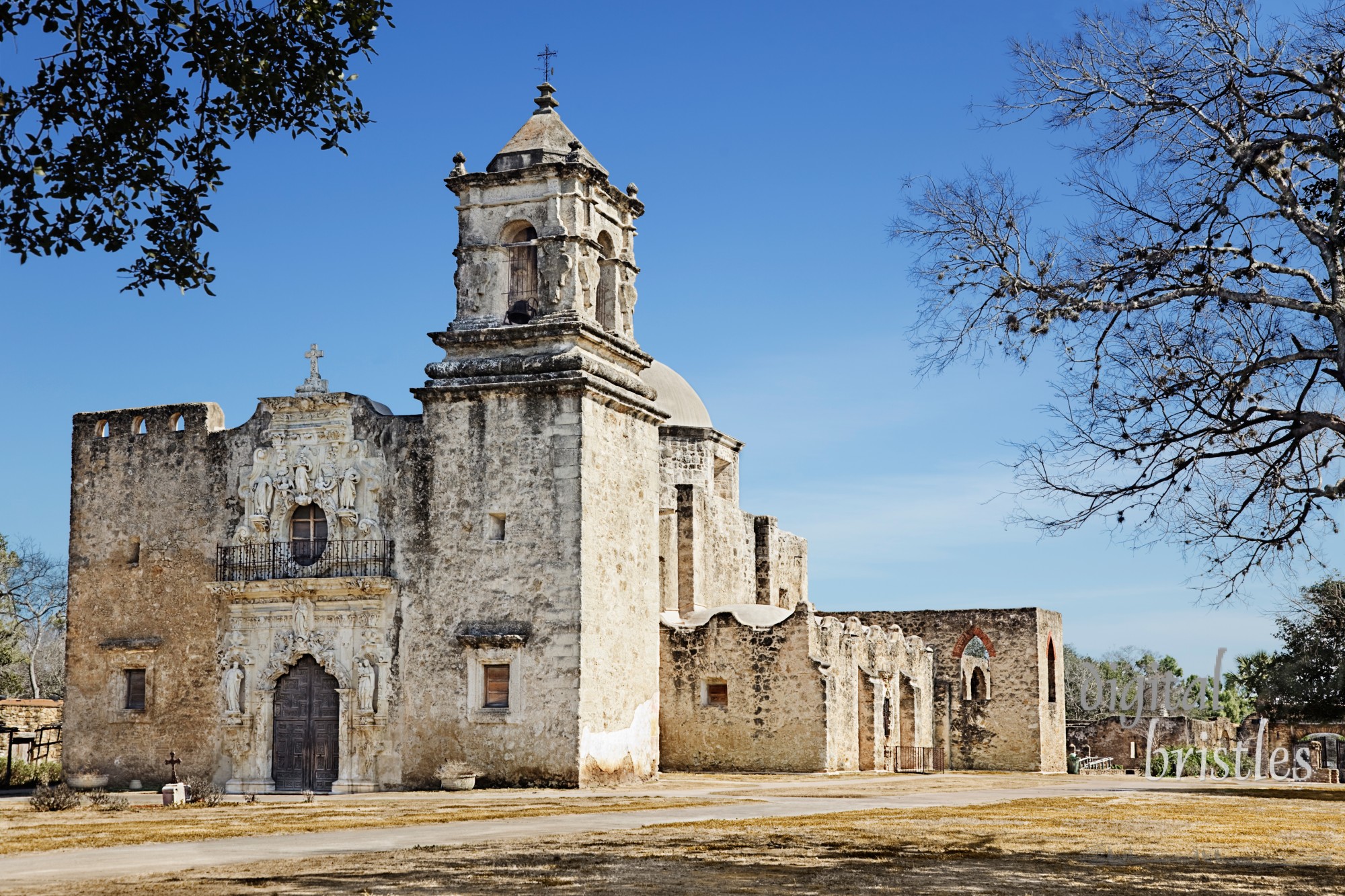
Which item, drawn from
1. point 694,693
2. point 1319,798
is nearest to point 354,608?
point 694,693

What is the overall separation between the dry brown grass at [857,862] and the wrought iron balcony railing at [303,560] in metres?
10.8

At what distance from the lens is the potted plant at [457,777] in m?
23.3

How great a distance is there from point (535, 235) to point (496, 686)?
7.61m

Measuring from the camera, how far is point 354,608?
24906 millimetres

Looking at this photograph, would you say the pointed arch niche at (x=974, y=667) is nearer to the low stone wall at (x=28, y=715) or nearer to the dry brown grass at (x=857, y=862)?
the low stone wall at (x=28, y=715)

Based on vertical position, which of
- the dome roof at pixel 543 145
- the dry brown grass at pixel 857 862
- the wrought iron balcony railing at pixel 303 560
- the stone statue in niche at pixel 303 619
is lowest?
the dry brown grass at pixel 857 862

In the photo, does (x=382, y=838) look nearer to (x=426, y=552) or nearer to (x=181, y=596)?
(x=426, y=552)

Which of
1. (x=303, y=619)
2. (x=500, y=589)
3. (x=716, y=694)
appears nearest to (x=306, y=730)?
(x=303, y=619)

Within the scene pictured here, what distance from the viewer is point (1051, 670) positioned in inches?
1547

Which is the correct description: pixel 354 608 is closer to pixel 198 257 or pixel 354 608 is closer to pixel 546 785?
pixel 546 785

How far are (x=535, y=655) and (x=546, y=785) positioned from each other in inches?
78.8

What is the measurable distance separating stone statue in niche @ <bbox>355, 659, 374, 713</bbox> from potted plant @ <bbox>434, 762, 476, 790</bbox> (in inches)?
69.8

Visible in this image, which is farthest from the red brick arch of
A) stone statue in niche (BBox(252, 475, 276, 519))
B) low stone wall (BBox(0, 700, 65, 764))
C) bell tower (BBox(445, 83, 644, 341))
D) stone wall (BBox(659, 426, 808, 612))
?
low stone wall (BBox(0, 700, 65, 764))

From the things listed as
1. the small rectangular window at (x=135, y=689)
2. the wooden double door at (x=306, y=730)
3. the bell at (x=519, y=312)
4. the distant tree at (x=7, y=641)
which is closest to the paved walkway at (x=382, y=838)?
the wooden double door at (x=306, y=730)
